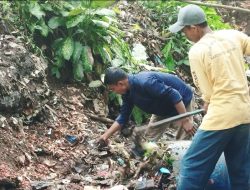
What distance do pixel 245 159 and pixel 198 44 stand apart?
3.90 feet

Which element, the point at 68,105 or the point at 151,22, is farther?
the point at 151,22

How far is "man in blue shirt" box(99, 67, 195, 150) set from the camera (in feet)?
18.3

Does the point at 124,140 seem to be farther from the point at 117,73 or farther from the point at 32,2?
the point at 32,2

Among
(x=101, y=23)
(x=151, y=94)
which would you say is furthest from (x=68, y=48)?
(x=151, y=94)

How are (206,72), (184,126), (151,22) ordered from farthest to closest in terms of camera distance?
(151,22) → (184,126) → (206,72)

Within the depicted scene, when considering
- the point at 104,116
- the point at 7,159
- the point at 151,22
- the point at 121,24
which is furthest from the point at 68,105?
the point at 151,22

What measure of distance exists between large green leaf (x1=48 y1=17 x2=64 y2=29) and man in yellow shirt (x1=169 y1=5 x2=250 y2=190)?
11.9ft

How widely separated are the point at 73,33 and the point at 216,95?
4.08 m

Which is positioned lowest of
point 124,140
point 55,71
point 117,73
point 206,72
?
point 124,140

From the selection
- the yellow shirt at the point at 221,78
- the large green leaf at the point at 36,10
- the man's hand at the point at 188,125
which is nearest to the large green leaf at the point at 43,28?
the large green leaf at the point at 36,10

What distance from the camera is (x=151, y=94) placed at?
568cm

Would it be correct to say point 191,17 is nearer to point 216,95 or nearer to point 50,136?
point 216,95

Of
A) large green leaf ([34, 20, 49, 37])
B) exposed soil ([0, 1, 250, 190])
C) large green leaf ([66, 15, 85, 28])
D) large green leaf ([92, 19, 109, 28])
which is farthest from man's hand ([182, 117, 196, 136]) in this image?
large green leaf ([34, 20, 49, 37])

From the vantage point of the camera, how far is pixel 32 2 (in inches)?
309
